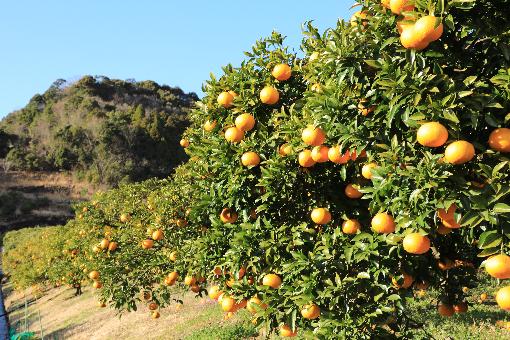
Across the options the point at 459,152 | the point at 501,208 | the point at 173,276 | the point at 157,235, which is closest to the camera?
the point at 501,208

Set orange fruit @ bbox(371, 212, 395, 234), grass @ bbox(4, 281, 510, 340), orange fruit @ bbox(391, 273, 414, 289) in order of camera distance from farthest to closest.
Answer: grass @ bbox(4, 281, 510, 340)
orange fruit @ bbox(391, 273, 414, 289)
orange fruit @ bbox(371, 212, 395, 234)

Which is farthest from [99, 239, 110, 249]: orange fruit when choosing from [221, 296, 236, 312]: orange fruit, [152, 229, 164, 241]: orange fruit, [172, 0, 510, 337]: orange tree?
[221, 296, 236, 312]: orange fruit

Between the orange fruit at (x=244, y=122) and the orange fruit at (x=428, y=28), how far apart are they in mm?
1669

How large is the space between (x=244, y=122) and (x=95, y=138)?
42320mm

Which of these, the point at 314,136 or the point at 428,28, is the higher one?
the point at 428,28

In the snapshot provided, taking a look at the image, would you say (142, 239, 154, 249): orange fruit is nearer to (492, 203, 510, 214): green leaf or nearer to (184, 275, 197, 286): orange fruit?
(184, 275, 197, 286): orange fruit

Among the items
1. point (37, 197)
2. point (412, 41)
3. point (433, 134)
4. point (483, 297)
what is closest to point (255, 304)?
point (433, 134)

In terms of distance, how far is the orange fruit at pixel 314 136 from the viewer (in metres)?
2.90

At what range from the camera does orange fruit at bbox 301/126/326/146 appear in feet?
9.52

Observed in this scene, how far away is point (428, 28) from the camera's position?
83.3 inches

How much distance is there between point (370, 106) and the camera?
8.79ft

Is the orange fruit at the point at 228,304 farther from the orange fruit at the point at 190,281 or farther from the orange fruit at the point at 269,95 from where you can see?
the orange fruit at the point at 269,95

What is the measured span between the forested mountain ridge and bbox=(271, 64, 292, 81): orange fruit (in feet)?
119

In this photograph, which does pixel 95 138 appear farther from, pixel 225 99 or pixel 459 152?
pixel 459 152
